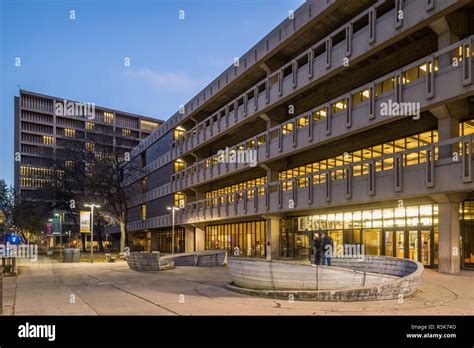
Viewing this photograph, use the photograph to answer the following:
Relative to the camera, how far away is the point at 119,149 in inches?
2373

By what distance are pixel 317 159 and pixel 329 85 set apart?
5.56 m

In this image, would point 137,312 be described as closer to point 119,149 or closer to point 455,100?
point 455,100

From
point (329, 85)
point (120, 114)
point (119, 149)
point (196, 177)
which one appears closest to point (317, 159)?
point (329, 85)

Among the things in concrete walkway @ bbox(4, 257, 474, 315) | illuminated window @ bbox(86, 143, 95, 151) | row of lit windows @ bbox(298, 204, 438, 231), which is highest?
illuminated window @ bbox(86, 143, 95, 151)

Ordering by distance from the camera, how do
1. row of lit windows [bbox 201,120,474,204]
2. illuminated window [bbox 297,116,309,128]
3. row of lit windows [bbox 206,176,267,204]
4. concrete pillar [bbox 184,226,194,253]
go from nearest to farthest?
1. row of lit windows [bbox 201,120,474,204]
2. illuminated window [bbox 297,116,309,128]
3. row of lit windows [bbox 206,176,267,204]
4. concrete pillar [bbox 184,226,194,253]

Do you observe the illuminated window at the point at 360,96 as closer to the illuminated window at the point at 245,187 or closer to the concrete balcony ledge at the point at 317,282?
the illuminated window at the point at 245,187

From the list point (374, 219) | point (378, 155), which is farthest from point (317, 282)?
point (378, 155)

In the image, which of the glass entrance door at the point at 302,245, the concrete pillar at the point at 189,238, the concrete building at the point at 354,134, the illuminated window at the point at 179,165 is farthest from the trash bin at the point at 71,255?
the glass entrance door at the point at 302,245

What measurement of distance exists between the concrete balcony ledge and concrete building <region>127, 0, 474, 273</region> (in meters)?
9.10

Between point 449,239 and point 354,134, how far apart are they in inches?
413

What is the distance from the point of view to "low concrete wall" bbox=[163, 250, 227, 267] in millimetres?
32094

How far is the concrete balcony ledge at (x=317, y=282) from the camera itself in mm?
13375

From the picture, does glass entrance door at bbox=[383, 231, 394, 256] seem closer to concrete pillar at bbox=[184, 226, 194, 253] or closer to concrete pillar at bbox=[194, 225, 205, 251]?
concrete pillar at bbox=[194, 225, 205, 251]

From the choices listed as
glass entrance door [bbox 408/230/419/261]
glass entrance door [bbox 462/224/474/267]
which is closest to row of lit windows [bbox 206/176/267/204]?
glass entrance door [bbox 408/230/419/261]
